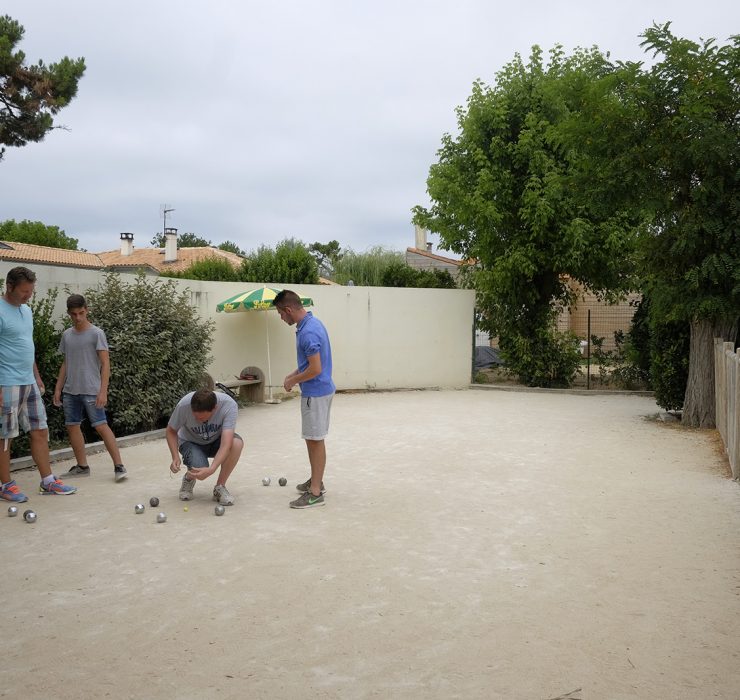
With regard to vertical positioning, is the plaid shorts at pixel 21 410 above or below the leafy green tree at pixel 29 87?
below

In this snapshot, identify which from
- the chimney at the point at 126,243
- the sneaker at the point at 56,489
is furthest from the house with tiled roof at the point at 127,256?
the sneaker at the point at 56,489

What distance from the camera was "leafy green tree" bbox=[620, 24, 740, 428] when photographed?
34.9 ft

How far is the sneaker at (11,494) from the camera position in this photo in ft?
22.2

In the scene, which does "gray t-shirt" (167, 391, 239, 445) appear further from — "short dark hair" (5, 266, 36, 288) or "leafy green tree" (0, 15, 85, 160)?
"leafy green tree" (0, 15, 85, 160)

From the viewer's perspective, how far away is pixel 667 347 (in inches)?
508

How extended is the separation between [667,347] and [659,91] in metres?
4.16

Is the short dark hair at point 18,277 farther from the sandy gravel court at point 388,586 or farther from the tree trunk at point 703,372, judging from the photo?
the tree trunk at point 703,372

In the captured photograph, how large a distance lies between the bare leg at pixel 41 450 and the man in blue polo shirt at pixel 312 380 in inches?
89.9

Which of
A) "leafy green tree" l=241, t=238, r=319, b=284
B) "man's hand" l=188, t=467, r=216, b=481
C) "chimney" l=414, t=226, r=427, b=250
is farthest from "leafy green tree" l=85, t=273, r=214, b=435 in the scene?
"chimney" l=414, t=226, r=427, b=250

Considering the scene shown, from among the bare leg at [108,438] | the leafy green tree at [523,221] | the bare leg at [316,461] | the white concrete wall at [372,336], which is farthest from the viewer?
the leafy green tree at [523,221]

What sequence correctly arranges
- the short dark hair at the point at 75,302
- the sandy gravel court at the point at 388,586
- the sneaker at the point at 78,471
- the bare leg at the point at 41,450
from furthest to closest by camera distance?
the sneaker at the point at 78,471 → the short dark hair at the point at 75,302 → the bare leg at the point at 41,450 → the sandy gravel court at the point at 388,586

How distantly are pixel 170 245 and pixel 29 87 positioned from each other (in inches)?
1261

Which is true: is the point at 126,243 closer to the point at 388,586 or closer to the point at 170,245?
the point at 170,245

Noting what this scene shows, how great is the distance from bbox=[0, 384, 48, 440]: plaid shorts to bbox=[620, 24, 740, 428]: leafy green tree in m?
8.67
